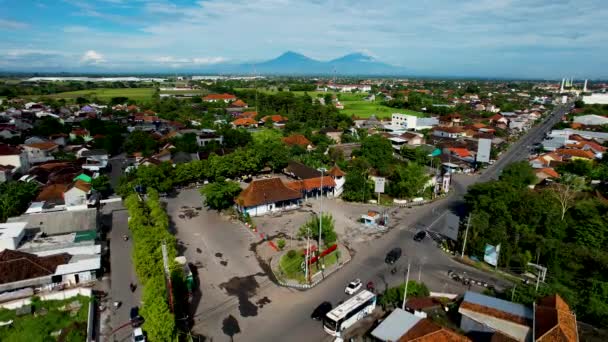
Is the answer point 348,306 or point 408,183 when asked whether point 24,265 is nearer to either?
point 348,306

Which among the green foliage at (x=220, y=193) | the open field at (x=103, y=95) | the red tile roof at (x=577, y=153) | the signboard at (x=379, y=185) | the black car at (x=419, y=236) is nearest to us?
the black car at (x=419, y=236)

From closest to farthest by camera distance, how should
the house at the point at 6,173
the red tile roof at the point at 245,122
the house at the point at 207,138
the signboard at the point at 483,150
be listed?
the house at the point at 6,173, the signboard at the point at 483,150, the house at the point at 207,138, the red tile roof at the point at 245,122

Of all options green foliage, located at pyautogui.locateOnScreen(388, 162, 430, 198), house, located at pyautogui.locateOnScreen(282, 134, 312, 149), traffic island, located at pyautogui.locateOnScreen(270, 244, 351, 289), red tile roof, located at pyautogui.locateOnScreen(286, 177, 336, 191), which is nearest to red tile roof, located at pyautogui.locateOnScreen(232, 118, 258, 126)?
house, located at pyautogui.locateOnScreen(282, 134, 312, 149)

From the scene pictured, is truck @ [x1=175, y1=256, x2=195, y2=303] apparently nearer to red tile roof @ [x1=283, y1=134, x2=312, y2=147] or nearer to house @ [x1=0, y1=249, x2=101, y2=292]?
A: house @ [x1=0, y1=249, x2=101, y2=292]

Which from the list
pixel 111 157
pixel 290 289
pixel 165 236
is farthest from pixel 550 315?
pixel 111 157

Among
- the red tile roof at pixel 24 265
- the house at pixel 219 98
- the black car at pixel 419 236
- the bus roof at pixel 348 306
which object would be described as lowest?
the black car at pixel 419 236

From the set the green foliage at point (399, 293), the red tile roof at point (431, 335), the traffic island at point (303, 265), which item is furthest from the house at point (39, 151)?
the red tile roof at point (431, 335)

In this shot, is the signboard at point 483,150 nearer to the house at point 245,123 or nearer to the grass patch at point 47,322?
the house at point 245,123
